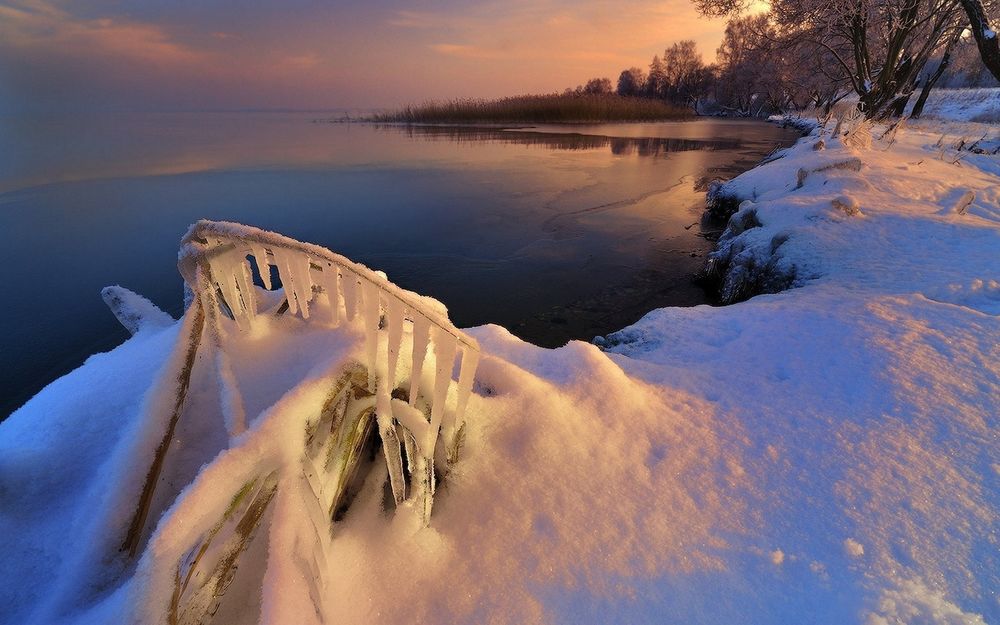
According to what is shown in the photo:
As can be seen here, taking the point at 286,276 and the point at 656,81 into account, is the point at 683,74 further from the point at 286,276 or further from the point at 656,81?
the point at 286,276

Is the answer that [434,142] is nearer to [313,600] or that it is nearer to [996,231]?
[996,231]

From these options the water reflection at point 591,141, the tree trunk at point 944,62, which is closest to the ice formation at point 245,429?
the water reflection at point 591,141

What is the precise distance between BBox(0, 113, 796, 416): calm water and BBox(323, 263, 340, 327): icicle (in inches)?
166

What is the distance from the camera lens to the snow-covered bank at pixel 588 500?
116 centimetres

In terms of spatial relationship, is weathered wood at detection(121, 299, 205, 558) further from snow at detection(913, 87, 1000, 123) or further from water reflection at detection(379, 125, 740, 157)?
snow at detection(913, 87, 1000, 123)

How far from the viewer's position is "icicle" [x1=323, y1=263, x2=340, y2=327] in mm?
1459

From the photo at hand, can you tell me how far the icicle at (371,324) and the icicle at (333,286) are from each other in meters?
0.14

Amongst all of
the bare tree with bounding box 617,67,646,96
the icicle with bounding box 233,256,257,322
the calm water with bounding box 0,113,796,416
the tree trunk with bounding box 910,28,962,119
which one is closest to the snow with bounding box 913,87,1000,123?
the tree trunk with bounding box 910,28,962,119

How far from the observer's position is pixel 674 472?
5.88ft

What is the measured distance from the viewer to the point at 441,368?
55.9 inches

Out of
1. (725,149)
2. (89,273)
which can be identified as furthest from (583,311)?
(725,149)

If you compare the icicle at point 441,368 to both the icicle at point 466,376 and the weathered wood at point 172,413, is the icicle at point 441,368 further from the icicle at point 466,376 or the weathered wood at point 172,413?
the weathered wood at point 172,413

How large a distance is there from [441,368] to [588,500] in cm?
82

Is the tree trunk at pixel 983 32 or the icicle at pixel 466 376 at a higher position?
the tree trunk at pixel 983 32
